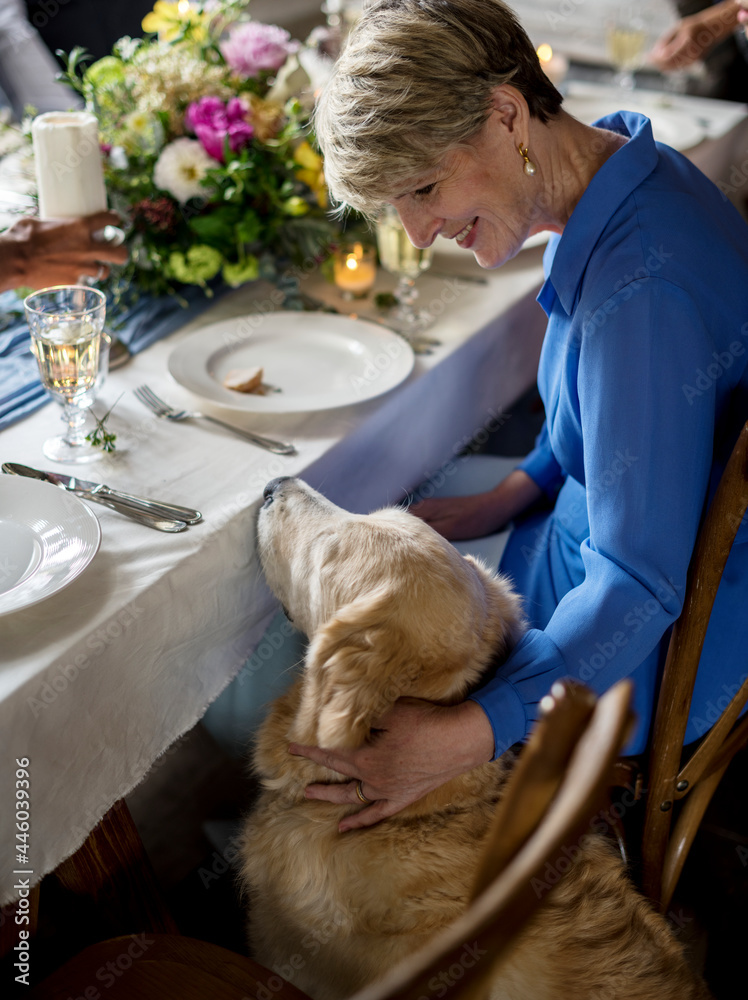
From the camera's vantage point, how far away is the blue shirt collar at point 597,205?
1.14 metres

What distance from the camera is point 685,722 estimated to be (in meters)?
1.15

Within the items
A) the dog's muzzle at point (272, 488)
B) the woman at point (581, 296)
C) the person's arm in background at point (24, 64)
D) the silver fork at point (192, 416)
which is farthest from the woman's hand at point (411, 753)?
the person's arm in background at point (24, 64)

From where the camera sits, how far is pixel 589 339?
1080 millimetres

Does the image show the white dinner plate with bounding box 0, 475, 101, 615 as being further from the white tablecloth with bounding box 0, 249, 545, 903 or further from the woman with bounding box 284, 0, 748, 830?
the woman with bounding box 284, 0, 748, 830

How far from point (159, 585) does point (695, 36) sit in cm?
286

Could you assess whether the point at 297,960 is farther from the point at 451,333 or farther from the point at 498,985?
the point at 451,333

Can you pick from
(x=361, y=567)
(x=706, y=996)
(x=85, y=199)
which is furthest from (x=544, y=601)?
(x=85, y=199)

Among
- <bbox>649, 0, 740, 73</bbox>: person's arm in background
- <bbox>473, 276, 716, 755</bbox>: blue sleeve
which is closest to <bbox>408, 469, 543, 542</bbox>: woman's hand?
<bbox>473, 276, 716, 755</bbox>: blue sleeve

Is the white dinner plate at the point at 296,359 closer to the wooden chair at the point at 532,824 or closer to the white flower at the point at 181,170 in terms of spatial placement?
the white flower at the point at 181,170

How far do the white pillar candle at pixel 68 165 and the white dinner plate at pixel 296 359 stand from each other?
30cm

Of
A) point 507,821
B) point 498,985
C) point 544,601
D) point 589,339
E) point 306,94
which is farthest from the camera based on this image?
point 306,94

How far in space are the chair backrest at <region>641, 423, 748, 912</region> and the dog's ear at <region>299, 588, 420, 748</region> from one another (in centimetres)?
40

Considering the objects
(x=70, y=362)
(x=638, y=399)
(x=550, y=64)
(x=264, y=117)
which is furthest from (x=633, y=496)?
(x=550, y=64)

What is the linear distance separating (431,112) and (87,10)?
3.66 metres
